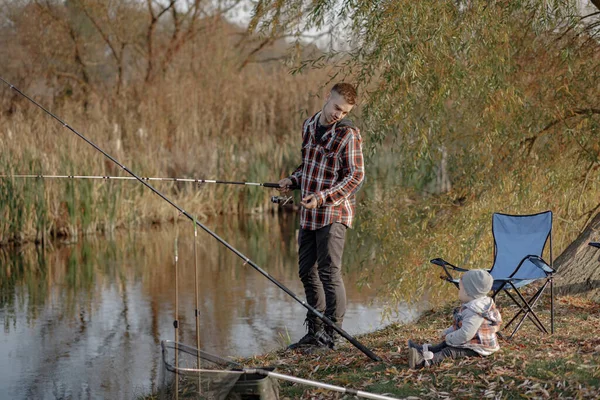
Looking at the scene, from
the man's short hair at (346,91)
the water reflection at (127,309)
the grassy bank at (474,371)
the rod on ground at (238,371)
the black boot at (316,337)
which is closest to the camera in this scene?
the rod on ground at (238,371)

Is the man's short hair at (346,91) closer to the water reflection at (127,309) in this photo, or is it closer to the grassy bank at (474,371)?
the grassy bank at (474,371)

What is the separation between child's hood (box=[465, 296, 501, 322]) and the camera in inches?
165

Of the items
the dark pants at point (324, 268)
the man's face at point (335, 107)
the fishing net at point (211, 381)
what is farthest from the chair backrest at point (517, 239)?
the fishing net at point (211, 381)

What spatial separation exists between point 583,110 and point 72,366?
435cm

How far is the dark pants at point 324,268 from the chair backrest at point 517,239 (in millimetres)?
1135

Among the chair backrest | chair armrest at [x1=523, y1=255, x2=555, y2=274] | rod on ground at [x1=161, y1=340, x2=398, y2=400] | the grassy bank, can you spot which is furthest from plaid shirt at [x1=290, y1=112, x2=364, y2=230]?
rod on ground at [x1=161, y1=340, x2=398, y2=400]

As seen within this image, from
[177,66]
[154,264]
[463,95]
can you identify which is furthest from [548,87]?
[177,66]

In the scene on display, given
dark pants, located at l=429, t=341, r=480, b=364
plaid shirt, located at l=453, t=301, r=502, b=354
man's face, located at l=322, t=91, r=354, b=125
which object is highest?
man's face, located at l=322, t=91, r=354, b=125

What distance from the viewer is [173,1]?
2191 centimetres

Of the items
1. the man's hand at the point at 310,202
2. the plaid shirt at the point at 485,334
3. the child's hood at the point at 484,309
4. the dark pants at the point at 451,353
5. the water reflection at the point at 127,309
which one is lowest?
the water reflection at the point at 127,309

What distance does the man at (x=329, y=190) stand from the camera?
185 inches

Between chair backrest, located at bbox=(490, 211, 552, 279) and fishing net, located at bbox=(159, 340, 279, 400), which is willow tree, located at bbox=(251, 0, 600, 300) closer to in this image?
chair backrest, located at bbox=(490, 211, 552, 279)

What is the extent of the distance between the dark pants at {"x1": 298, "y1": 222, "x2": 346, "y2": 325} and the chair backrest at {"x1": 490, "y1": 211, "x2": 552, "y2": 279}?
3.72 feet

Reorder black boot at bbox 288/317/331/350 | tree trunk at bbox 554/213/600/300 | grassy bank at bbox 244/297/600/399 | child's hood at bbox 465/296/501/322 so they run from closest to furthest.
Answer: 1. grassy bank at bbox 244/297/600/399
2. child's hood at bbox 465/296/501/322
3. black boot at bbox 288/317/331/350
4. tree trunk at bbox 554/213/600/300
